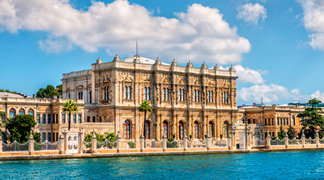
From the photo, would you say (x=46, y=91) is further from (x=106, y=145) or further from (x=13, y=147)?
(x=13, y=147)

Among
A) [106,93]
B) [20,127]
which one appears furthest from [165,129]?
[20,127]

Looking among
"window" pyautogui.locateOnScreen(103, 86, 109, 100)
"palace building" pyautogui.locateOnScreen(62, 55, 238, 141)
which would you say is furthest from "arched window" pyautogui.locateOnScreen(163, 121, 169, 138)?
"window" pyautogui.locateOnScreen(103, 86, 109, 100)

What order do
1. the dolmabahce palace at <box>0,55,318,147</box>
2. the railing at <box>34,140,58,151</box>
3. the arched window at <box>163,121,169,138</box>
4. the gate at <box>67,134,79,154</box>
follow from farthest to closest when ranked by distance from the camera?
the arched window at <box>163,121,169,138</box>, the dolmabahce palace at <box>0,55,318,147</box>, the gate at <box>67,134,79,154</box>, the railing at <box>34,140,58,151</box>

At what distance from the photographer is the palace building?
68062 mm

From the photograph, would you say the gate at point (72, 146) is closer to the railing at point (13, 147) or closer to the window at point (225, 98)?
the railing at point (13, 147)

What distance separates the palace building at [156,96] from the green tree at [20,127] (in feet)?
29.4

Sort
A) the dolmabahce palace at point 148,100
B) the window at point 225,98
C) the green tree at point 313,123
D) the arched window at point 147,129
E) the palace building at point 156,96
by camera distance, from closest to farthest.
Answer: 1. the dolmabahce palace at point 148,100
2. the palace building at point 156,96
3. the arched window at point 147,129
4. the green tree at point 313,123
5. the window at point 225,98

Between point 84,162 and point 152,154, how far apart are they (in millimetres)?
9831

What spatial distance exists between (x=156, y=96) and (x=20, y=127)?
1961 centimetres

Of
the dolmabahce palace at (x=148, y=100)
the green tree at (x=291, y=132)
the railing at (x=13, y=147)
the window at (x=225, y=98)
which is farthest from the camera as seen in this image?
the window at (x=225, y=98)

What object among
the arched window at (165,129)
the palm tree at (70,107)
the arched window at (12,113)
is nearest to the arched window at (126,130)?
the arched window at (165,129)

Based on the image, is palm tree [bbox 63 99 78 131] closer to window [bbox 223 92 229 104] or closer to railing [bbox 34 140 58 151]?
railing [bbox 34 140 58 151]

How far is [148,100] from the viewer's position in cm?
7075

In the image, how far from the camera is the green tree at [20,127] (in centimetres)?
5775
